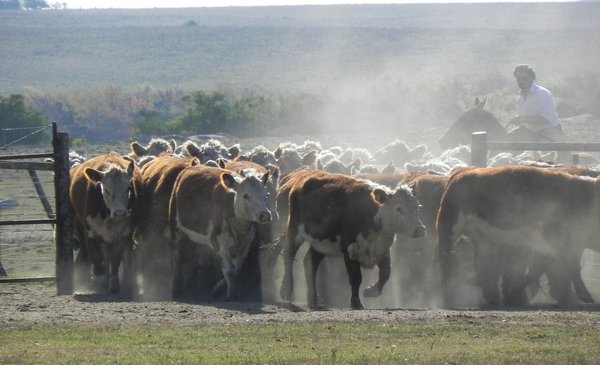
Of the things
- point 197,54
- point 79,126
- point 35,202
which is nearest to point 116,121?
point 79,126

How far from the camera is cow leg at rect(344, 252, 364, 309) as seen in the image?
17.1 m

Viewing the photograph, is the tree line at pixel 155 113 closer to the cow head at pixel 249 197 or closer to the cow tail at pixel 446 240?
the cow head at pixel 249 197

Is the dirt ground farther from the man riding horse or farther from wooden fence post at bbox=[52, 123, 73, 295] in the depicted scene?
the man riding horse

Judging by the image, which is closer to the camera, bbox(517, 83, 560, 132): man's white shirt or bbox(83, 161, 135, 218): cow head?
bbox(83, 161, 135, 218): cow head

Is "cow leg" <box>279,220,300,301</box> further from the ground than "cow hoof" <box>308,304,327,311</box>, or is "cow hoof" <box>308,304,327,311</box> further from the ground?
"cow leg" <box>279,220,300,301</box>

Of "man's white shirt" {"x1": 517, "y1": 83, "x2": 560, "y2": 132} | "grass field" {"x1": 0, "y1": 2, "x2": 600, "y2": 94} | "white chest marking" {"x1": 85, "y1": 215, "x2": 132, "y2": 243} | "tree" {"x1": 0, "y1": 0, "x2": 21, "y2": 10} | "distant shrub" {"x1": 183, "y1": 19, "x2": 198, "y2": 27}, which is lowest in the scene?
"white chest marking" {"x1": 85, "y1": 215, "x2": 132, "y2": 243}

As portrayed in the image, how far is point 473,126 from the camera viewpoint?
2953 centimetres

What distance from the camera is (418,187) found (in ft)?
61.1

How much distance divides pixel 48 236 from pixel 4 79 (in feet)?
288

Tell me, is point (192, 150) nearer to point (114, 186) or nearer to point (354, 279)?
point (114, 186)

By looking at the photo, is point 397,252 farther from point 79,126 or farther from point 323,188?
point 79,126

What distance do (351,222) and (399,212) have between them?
729 millimetres

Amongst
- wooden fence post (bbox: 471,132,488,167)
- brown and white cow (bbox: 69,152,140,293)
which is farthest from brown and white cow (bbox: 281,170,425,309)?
wooden fence post (bbox: 471,132,488,167)

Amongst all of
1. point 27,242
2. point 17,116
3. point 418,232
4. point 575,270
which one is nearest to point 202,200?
point 418,232
